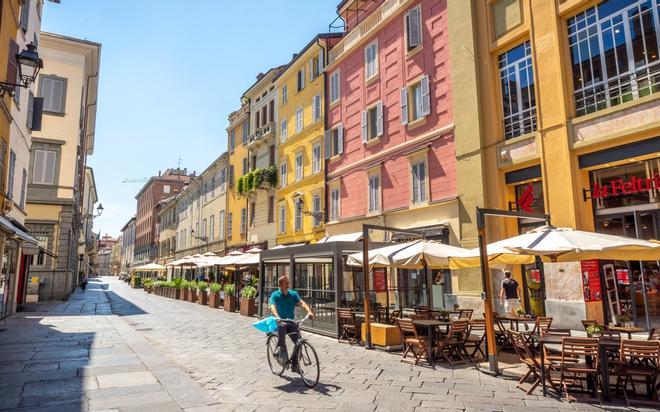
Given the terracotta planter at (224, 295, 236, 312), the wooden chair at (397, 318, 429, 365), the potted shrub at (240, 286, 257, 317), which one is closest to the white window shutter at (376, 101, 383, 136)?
the potted shrub at (240, 286, 257, 317)

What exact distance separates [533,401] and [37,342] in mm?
10486

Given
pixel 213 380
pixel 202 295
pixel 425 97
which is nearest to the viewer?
pixel 213 380

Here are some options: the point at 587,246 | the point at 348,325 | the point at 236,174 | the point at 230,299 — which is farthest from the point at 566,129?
the point at 236,174

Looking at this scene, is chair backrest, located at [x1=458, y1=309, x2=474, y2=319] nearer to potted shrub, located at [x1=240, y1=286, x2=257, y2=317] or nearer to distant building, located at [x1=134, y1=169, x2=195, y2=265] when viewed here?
potted shrub, located at [x1=240, y1=286, x2=257, y2=317]

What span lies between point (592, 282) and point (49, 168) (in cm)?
2643

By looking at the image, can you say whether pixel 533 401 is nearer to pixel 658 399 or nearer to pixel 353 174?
pixel 658 399

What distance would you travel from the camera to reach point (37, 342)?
398 inches

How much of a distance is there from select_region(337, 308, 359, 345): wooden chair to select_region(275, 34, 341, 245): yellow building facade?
11.5 m

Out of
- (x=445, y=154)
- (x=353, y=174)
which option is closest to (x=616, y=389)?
(x=445, y=154)

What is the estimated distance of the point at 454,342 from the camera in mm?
8258

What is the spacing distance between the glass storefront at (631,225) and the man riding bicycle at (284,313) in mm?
8380

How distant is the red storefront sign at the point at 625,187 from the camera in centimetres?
1012

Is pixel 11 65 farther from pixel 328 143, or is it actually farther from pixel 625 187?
pixel 625 187

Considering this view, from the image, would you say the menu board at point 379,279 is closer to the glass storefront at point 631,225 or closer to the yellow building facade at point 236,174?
the glass storefront at point 631,225
